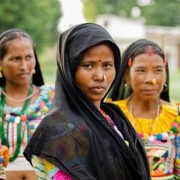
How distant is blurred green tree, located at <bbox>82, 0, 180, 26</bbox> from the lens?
47844 mm

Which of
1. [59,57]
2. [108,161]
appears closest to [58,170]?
[108,161]

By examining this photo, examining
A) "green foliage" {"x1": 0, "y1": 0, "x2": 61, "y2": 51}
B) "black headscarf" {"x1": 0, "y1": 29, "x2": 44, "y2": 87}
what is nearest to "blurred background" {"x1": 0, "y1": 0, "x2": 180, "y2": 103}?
"green foliage" {"x1": 0, "y1": 0, "x2": 61, "y2": 51}

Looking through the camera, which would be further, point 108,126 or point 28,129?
point 28,129

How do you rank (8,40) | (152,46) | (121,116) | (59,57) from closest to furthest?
1. (59,57)
2. (121,116)
3. (152,46)
4. (8,40)

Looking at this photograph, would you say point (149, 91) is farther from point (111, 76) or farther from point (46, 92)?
point (111, 76)

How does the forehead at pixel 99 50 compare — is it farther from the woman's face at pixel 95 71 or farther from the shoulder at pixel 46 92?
the shoulder at pixel 46 92

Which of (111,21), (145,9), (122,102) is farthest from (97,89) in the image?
(145,9)

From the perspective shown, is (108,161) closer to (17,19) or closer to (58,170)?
(58,170)

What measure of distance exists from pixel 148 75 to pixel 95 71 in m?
1.18

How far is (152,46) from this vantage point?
127 inches

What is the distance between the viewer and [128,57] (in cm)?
331

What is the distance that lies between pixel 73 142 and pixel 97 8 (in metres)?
49.3

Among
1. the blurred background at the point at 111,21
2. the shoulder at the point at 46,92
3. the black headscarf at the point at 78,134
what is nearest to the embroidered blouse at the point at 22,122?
the shoulder at the point at 46,92

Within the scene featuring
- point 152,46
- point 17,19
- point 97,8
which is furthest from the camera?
point 97,8
